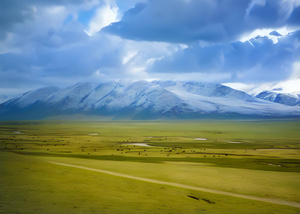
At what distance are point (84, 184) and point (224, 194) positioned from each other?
45.3 ft

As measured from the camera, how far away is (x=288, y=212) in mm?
27078

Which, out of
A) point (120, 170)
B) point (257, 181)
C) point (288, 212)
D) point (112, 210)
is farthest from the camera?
point (120, 170)

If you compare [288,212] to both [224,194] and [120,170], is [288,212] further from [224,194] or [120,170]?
[120,170]

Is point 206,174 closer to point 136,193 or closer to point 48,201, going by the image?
point 136,193

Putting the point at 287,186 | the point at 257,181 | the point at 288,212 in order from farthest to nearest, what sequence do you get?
the point at 257,181, the point at 287,186, the point at 288,212

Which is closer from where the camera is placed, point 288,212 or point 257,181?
point 288,212

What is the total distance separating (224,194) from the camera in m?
32.8

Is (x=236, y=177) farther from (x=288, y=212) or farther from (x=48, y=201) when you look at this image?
(x=48, y=201)

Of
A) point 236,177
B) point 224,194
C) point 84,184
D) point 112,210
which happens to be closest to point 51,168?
point 84,184

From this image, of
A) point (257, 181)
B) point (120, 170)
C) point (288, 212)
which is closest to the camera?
Answer: point (288, 212)

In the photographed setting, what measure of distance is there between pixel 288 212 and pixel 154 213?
1138 centimetres

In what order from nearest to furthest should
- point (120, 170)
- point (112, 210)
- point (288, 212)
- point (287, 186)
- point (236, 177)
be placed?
1. point (112, 210)
2. point (288, 212)
3. point (287, 186)
4. point (236, 177)
5. point (120, 170)

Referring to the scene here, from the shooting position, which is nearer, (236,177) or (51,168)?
(51,168)

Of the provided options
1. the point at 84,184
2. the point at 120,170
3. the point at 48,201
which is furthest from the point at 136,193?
the point at 120,170
